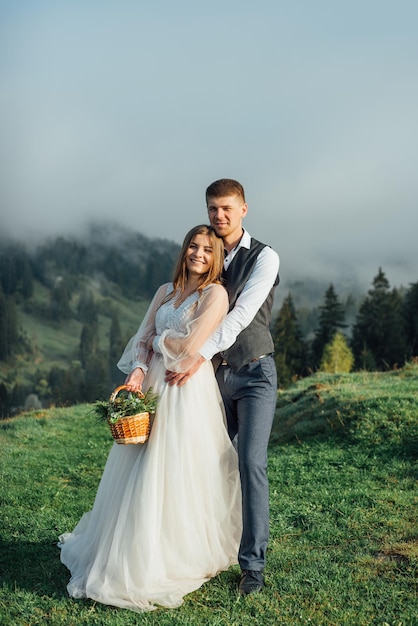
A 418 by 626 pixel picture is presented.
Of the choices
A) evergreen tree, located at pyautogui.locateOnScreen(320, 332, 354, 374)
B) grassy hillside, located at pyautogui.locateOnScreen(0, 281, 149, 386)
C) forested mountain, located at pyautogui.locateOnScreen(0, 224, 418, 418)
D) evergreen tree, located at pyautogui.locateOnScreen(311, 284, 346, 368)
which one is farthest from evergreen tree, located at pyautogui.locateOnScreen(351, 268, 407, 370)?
grassy hillside, located at pyautogui.locateOnScreen(0, 281, 149, 386)

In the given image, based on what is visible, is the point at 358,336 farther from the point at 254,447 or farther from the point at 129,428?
the point at 129,428

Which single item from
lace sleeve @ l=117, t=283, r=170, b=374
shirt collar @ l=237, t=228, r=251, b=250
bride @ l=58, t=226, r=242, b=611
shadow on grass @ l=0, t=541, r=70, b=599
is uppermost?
shirt collar @ l=237, t=228, r=251, b=250

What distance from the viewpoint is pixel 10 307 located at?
571 feet

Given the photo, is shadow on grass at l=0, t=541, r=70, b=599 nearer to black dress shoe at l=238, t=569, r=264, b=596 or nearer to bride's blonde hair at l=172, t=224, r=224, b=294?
black dress shoe at l=238, t=569, r=264, b=596

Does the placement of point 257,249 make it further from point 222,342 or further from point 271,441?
point 271,441

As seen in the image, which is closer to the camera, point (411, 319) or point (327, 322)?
point (411, 319)

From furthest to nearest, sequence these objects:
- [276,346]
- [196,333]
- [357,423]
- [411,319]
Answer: [276,346] < [411,319] < [357,423] < [196,333]

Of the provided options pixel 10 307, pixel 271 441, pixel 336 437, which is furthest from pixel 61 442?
pixel 10 307

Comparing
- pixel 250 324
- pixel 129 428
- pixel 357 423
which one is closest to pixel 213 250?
pixel 250 324

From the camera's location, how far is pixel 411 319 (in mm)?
58906

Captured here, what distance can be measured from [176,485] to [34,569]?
1.79 m

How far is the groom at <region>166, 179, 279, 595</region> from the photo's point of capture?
5.16 meters

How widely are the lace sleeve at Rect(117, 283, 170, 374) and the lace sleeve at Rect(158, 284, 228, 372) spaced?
0.36 m

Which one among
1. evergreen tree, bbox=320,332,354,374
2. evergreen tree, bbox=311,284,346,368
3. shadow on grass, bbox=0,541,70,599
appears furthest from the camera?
evergreen tree, bbox=311,284,346,368
